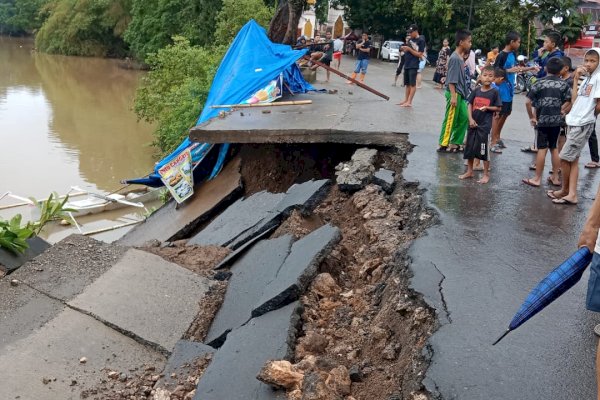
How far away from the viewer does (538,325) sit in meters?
3.75

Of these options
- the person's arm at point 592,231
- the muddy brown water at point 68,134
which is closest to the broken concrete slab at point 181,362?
the person's arm at point 592,231

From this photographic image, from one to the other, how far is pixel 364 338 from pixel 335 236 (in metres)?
1.40

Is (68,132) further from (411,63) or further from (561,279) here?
(561,279)

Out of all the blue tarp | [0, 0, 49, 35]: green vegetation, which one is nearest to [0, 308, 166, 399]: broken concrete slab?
the blue tarp

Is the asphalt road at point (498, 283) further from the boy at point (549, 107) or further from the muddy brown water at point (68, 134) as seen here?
the muddy brown water at point (68, 134)

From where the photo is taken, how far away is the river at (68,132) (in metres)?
18.0

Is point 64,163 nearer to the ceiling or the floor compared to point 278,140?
nearer to the floor

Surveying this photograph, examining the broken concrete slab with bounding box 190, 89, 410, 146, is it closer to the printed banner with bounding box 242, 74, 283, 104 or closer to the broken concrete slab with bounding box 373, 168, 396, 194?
the printed banner with bounding box 242, 74, 283, 104

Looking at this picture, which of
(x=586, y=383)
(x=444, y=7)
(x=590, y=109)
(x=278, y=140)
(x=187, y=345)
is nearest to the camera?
(x=586, y=383)

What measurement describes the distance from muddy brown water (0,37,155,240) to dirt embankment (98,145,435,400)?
790cm

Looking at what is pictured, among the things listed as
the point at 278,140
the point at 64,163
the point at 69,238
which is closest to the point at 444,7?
the point at 64,163

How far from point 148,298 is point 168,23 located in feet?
103

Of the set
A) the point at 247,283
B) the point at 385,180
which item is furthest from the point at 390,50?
the point at 247,283

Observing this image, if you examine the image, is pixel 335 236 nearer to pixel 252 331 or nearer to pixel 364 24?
pixel 252 331
